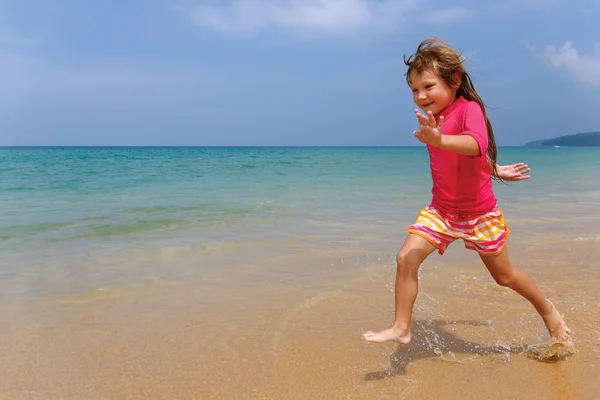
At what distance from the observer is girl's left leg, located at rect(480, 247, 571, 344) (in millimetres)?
2756

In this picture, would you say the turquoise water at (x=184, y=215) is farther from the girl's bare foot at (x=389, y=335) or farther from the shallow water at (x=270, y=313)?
the girl's bare foot at (x=389, y=335)

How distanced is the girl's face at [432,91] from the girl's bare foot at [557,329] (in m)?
1.21

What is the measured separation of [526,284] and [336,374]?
1.11 m

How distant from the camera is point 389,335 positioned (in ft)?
8.26

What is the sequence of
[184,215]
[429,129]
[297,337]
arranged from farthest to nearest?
[184,215]
[297,337]
[429,129]

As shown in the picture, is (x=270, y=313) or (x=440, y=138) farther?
(x=270, y=313)

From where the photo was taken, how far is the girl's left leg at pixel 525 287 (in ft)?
9.04

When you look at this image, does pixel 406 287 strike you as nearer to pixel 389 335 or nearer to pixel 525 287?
pixel 389 335

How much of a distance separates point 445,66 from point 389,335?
136cm

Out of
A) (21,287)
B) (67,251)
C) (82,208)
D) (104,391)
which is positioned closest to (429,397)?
(104,391)

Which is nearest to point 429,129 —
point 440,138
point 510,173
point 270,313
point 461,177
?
point 440,138

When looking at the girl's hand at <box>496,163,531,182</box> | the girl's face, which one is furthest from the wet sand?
the girl's face

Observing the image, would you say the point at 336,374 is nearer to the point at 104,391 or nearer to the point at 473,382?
the point at 473,382

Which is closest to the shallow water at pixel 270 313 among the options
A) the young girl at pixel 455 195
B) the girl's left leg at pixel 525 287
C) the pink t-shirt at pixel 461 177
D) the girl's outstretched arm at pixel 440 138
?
the girl's left leg at pixel 525 287
